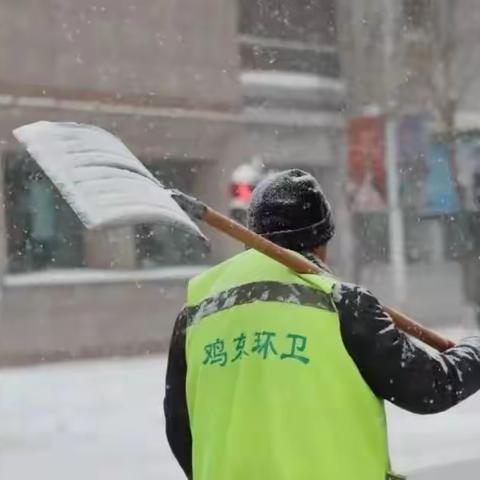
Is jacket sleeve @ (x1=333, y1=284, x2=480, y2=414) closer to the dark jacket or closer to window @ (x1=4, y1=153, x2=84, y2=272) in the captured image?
the dark jacket

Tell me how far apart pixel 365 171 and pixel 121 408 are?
210 inches

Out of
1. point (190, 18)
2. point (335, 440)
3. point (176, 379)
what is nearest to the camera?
point (335, 440)

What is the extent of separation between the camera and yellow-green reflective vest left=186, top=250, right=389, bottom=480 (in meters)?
1.67

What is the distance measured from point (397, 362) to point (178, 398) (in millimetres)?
448

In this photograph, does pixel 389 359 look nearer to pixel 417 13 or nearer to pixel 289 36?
pixel 289 36

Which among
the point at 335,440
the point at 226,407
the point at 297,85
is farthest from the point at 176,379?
the point at 297,85

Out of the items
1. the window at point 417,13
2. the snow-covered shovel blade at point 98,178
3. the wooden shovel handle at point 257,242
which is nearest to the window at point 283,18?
the window at point 417,13

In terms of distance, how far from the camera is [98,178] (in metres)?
1.72

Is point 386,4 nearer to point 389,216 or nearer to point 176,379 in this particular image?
point 389,216

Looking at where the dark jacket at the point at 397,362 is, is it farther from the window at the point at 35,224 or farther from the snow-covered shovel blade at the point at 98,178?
the window at the point at 35,224

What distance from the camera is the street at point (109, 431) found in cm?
557

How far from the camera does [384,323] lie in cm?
169

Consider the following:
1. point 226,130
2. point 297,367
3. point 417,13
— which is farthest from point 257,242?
point 417,13

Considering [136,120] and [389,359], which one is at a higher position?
[389,359]
